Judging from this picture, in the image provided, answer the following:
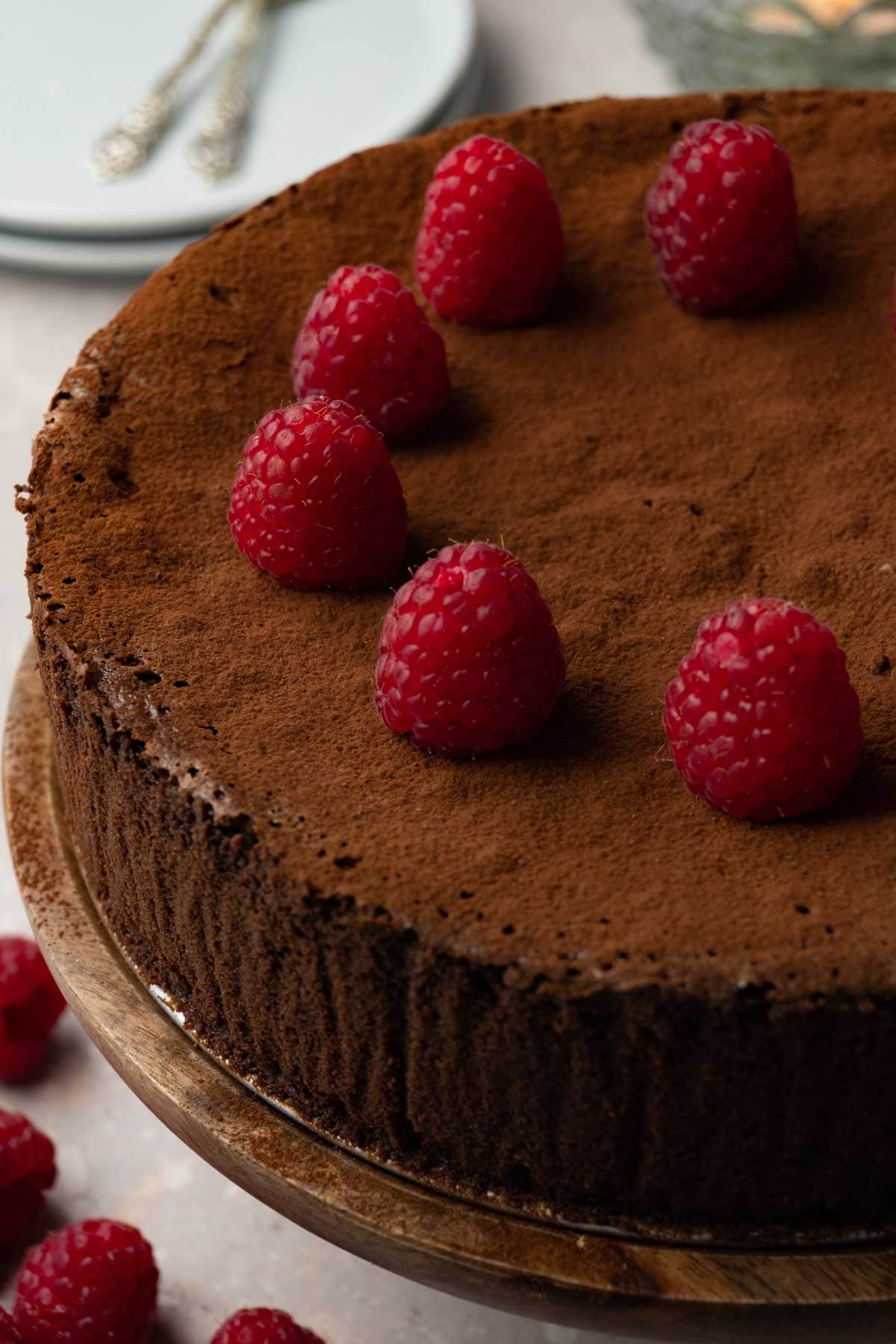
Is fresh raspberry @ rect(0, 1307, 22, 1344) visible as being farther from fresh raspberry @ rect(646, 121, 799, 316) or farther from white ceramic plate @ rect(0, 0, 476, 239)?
white ceramic plate @ rect(0, 0, 476, 239)

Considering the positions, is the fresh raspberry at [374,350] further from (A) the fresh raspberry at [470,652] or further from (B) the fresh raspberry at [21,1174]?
(B) the fresh raspberry at [21,1174]

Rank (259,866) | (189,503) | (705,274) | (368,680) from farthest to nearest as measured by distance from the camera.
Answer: (705,274), (189,503), (368,680), (259,866)

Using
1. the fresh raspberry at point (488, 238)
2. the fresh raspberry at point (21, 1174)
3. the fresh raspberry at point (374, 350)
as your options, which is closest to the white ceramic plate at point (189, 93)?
the fresh raspberry at point (488, 238)

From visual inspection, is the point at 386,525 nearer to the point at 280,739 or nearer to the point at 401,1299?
the point at 280,739

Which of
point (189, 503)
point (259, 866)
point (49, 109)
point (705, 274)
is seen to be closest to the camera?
point (259, 866)

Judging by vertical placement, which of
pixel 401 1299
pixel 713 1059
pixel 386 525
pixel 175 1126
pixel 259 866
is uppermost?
pixel 386 525

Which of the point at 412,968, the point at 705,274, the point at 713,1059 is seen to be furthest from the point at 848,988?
the point at 705,274
